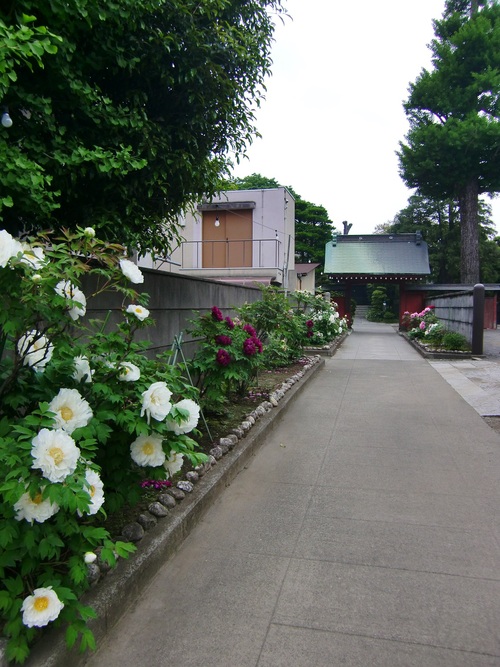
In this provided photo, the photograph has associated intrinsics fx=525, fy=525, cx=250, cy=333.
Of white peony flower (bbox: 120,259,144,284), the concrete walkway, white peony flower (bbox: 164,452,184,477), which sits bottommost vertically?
the concrete walkway

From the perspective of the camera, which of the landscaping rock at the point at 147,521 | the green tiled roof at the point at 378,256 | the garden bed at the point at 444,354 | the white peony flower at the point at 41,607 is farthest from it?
the green tiled roof at the point at 378,256

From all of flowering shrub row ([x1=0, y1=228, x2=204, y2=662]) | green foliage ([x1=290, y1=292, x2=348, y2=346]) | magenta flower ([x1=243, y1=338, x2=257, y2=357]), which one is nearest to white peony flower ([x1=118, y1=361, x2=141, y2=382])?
flowering shrub row ([x1=0, y1=228, x2=204, y2=662])

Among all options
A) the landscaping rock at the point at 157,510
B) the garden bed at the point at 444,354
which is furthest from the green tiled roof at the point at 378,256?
the landscaping rock at the point at 157,510

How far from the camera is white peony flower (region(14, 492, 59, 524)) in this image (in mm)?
2025

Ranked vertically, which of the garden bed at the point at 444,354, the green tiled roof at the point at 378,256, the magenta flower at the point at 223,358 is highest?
the green tiled roof at the point at 378,256

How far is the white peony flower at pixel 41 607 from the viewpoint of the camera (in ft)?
6.47

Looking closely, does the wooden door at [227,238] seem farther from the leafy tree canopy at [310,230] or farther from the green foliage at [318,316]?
the leafy tree canopy at [310,230]

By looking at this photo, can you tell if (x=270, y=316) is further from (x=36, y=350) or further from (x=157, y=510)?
(x=36, y=350)

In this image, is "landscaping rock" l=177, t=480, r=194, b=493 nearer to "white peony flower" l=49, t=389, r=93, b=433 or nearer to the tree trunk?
"white peony flower" l=49, t=389, r=93, b=433

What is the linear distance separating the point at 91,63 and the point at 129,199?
1127 mm

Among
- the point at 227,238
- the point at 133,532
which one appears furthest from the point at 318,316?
the point at 133,532

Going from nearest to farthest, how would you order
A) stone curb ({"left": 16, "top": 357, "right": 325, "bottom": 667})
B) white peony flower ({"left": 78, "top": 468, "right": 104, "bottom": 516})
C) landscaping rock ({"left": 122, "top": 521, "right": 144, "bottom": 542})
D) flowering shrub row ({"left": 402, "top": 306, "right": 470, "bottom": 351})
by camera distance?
stone curb ({"left": 16, "top": 357, "right": 325, "bottom": 667})
white peony flower ({"left": 78, "top": 468, "right": 104, "bottom": 516})
landscaping rock ({"left": 122, "top": 521, "right": 144, "bottom": 542})
flowering shrub row ({"left": 402, "top": 306, "right": 470, "bottom": 351})

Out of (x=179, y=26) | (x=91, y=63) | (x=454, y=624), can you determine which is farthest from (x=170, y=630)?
(x=179, y=26)

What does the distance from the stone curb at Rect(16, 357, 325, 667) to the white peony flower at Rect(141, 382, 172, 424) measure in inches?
33.4
